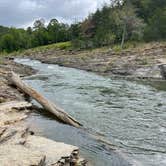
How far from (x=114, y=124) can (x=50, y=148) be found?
324 inches

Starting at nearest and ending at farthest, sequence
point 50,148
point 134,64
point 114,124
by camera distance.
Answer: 1. point 50,148
2. point 114,124
3. point 134,64

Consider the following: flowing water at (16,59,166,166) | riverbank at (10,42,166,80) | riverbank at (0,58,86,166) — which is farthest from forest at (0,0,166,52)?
riverbank at (0,58,86,166)

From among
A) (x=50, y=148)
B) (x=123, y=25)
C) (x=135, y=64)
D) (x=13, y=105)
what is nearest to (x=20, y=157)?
(x=50, y=148)

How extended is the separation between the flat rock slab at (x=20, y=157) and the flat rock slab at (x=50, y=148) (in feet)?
2.16

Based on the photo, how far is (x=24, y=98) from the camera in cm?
2872

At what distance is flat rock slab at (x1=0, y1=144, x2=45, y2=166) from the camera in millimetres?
11352

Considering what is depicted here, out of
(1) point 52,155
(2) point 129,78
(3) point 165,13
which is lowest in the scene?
(2) point 129,78

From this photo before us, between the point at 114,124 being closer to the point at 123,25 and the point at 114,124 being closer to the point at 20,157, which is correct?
the point at 20,157

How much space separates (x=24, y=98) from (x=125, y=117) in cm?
886

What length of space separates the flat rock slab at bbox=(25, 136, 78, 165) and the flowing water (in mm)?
1489

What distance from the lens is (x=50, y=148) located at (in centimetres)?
1429

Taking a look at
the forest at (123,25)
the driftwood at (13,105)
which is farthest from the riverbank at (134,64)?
the driftwood at (13,105)

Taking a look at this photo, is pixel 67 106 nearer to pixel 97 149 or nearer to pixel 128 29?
pixel 97 149

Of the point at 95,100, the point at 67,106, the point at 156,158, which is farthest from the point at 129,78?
the point at 156,158
